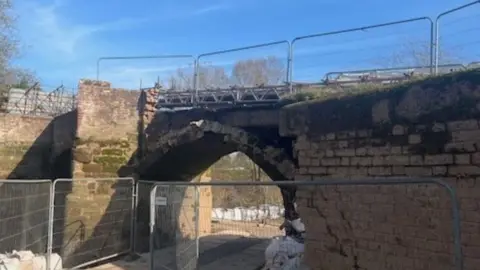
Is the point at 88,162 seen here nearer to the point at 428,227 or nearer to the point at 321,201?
the point at 321,201

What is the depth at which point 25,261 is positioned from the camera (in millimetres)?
7379

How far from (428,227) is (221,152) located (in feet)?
32.0

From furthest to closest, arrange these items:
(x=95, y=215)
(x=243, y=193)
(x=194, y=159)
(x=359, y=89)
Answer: (x=243, y=193)
(x=194, y=159)
(x=95, y=215)
(x=359, y=89)

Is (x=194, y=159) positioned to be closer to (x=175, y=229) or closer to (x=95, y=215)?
(x=95, y=215)

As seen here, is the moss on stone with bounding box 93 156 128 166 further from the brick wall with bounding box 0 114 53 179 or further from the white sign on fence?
the white sign on fence

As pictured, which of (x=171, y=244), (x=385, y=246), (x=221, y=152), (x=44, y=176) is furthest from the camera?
(x=44, y=176)

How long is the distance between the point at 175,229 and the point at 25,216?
280 centimetres

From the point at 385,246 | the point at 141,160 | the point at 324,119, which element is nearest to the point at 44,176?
the point at 141,160

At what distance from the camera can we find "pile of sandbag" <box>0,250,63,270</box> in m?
6.92

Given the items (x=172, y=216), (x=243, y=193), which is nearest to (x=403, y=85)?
(x=172, y=216)

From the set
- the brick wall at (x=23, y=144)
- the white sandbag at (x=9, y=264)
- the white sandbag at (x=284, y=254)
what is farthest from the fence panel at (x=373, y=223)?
the brick wall at (x=23, y=144)

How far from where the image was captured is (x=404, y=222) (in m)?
6.40

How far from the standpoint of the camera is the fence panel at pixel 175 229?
887 cm

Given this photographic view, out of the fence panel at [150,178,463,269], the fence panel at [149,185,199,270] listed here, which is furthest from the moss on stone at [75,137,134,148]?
the fence panel at [150,178,463,269]
